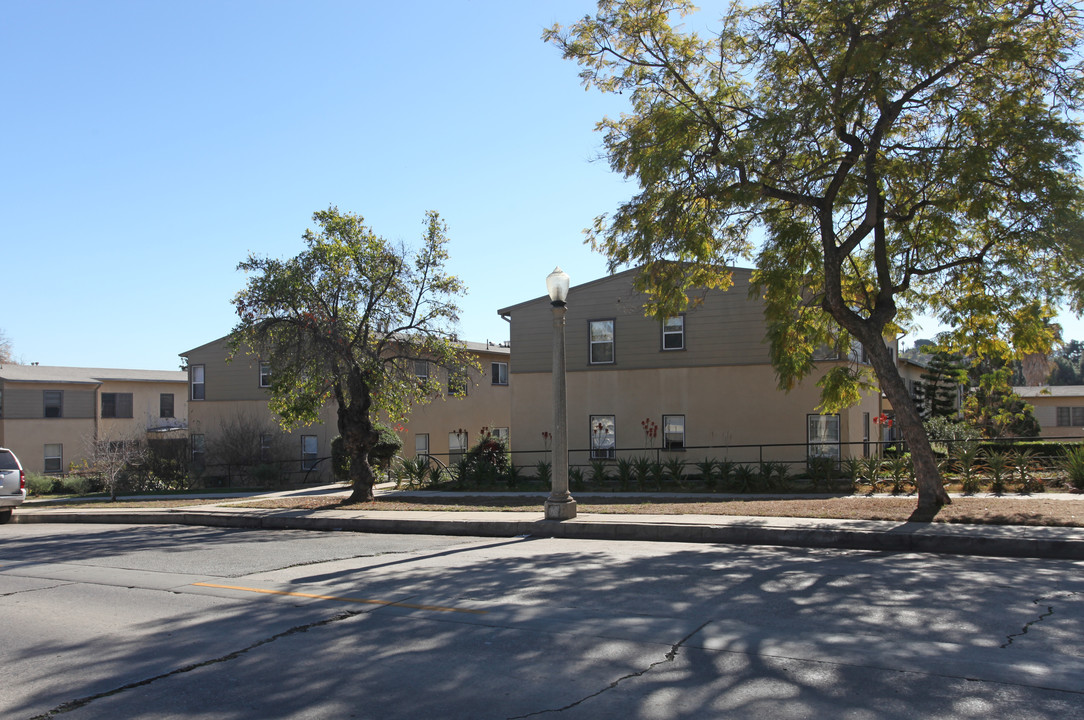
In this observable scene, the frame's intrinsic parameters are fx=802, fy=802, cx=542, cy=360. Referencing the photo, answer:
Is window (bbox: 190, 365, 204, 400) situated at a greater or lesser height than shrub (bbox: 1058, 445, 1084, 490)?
greater

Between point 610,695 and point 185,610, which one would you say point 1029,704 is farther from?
point 185,610

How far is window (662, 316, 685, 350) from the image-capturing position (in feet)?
78.8

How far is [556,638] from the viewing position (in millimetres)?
6367

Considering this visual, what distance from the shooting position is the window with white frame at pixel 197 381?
34.8 metres

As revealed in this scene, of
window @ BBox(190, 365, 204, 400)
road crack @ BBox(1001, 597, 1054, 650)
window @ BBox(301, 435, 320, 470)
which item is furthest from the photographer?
window @ BBox(190, 365, 204, 400)

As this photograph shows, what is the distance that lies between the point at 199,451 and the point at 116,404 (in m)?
12.1

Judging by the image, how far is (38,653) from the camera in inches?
253

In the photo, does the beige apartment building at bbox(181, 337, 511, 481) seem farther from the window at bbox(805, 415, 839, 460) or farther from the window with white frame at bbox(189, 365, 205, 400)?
the window at bbox(805, 415, 839, 460)

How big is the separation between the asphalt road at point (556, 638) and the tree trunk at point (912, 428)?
135 inches

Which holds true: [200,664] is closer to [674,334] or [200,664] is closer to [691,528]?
[691,528]

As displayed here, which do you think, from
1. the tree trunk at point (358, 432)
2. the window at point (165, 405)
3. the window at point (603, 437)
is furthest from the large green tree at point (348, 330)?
the window at point (165, 405)

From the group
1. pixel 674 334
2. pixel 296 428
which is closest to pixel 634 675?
pixel 674 334

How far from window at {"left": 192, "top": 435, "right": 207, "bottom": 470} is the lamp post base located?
23.4 m

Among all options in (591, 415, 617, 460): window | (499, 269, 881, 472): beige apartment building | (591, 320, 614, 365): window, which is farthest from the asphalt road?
(591, 320, 614, 365): window
